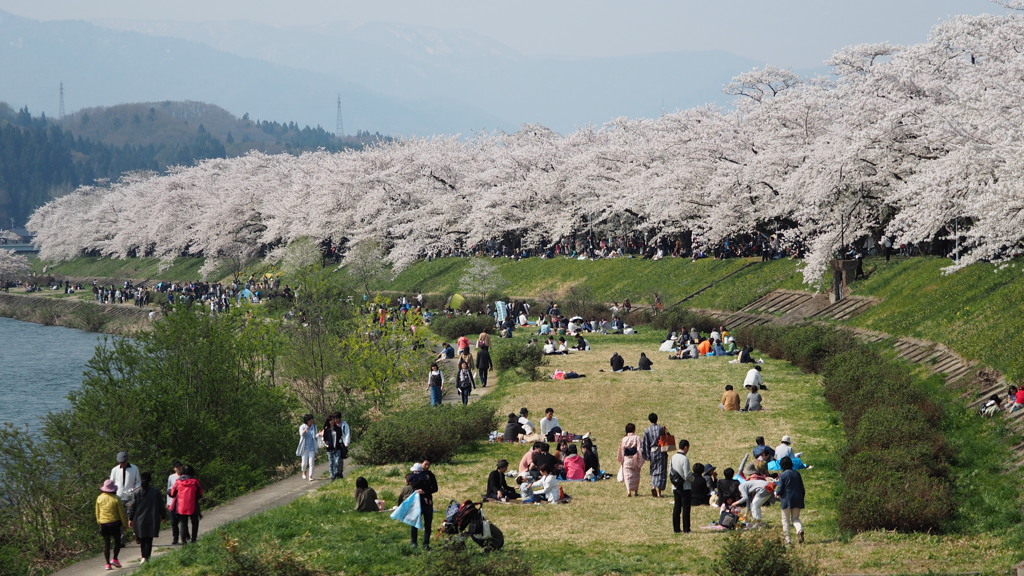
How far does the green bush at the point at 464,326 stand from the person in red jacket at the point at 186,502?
35473 mm

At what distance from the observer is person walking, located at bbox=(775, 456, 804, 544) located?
54.0ft

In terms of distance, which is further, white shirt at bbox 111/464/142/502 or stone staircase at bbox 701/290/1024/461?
stone staircase at bbox 701/290/1024/461

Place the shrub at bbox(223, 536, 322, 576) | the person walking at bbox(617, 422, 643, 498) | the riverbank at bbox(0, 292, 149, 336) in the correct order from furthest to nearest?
the riverbank at bbox(0, 292, 149, 336) < the person walking at bbox(617, 422, 643, 498) < the shrub at bbox(223, 536, 322, 576)

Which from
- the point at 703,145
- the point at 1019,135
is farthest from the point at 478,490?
the point at 703,145

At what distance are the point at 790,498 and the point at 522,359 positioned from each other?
22471 millimetres

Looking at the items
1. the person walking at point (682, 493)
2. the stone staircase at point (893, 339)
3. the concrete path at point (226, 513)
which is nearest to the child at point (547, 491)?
the person walking at point (682, 493)

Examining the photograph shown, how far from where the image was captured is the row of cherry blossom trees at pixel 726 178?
32.8 meters

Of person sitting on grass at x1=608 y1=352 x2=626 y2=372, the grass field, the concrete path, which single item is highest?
person sitting on grass at x1=608 y1=352 x2=626 y2=372

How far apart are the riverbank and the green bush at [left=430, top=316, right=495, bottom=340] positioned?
30446mm

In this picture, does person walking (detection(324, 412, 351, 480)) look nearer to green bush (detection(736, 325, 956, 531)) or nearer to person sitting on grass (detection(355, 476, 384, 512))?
person sitting on grass (detection(355, 476, 384, 512))

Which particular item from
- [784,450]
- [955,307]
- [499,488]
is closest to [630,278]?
[955,307]

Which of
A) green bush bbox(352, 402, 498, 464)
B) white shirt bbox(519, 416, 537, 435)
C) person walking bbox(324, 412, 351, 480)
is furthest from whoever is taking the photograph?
white shirt bbox(519, 416, 537, 435)

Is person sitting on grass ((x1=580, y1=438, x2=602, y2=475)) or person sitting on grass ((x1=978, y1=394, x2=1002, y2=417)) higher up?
person sitting on grass ((x1=978, y1=394, x2=1002, y2=417))

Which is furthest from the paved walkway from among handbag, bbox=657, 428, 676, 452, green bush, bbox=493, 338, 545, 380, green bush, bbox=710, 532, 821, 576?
green bush, bbox=493, 338, 545, 380
